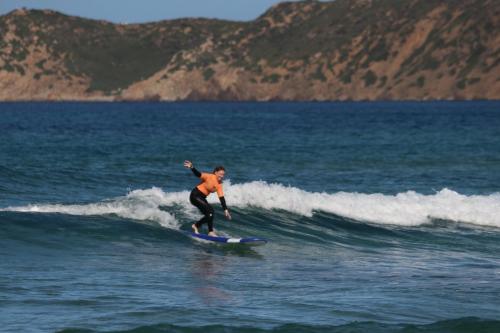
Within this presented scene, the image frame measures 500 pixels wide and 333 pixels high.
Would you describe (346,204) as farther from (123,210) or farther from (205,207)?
(205,207)

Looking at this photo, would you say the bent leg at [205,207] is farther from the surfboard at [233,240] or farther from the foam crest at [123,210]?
the foam crest at [123,210]

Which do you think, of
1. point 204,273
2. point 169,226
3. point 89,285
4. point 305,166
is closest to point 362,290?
point 204,273

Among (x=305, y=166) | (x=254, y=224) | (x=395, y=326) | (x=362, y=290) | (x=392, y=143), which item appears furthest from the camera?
(x=392, y=143)

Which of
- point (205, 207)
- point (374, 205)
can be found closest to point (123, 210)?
point (205, 207)

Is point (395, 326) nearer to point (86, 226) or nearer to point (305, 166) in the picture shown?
point (86, 226)

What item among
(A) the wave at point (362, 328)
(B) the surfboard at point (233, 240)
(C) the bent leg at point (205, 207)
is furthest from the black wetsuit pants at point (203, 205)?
(A) the wave at point (362, 328)

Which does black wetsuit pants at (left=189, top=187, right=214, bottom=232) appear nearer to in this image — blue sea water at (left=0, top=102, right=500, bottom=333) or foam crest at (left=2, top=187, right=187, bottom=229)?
blue sea water at (left=0, top=102, right=500, bottom=333)

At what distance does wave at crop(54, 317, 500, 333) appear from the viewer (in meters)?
13.3

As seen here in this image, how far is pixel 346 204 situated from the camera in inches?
1190

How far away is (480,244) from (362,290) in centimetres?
878

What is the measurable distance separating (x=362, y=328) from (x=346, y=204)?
16.7 m

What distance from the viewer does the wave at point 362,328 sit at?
13.3 metres

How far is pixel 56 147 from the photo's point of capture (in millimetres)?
58125

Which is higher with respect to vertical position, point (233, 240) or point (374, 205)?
point (374, 205)
